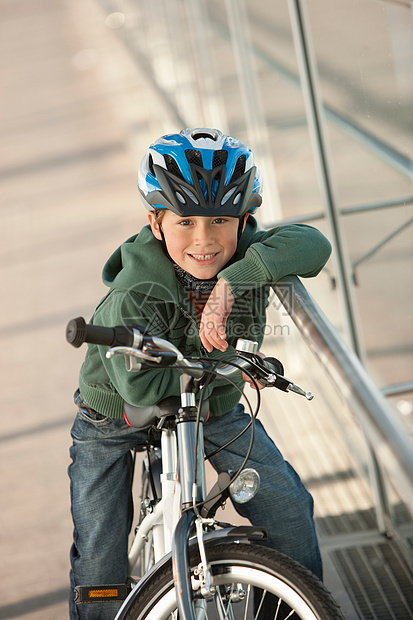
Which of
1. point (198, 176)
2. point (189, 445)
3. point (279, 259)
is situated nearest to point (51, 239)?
point (198, 176)

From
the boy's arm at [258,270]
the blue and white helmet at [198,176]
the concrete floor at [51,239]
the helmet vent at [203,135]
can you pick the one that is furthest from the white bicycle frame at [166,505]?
the concrete floor at [51,239]

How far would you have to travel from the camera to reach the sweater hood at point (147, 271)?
1857 mm

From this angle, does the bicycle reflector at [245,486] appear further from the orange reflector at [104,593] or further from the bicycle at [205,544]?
the orange reflector at [104,593]

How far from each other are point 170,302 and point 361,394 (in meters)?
0.79

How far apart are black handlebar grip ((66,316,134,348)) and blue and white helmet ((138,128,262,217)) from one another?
1.78 ft

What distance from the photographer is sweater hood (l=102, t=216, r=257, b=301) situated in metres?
1.86

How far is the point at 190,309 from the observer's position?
1919 mm

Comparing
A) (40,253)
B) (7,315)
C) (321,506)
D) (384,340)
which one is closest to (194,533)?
(384,340)

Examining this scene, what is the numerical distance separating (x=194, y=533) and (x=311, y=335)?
0.55 meters

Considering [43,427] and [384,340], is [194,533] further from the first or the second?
[43,427]

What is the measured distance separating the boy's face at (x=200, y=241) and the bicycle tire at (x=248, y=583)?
0.72 m

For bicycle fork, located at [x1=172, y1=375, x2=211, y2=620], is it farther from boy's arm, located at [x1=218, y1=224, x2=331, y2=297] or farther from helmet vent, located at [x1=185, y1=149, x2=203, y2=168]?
helmet vent, located at [x1=185, y1=149, x2=203, y2=168]

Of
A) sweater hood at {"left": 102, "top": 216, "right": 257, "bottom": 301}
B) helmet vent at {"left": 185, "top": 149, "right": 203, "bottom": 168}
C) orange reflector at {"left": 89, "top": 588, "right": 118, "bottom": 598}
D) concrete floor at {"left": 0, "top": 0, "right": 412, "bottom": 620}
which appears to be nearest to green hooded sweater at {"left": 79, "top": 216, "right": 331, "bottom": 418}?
sweater hood at {"left": 102, "top": 216, "right": 257, "bottom": 301}

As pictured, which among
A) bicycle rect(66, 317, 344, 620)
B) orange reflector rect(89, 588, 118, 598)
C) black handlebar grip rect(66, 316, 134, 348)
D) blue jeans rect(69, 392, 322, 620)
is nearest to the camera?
black handlebar grip rect(66, 316, 134, 348)
